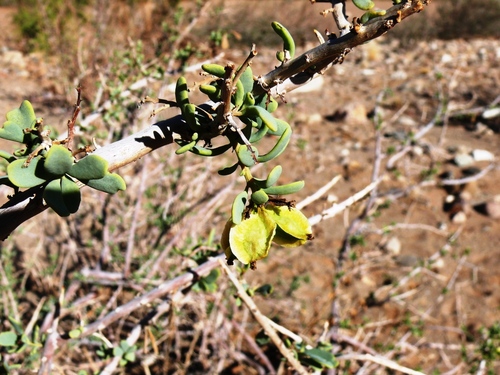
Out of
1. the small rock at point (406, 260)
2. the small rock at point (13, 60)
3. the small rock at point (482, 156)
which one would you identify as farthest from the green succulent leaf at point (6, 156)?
the small rock at point (13, 60)

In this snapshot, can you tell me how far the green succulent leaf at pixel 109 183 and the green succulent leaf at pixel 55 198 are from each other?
26 millimetres

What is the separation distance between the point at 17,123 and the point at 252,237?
0.27 m

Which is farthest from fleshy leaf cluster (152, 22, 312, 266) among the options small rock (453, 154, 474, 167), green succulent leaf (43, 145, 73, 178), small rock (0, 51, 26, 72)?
small rock (0, 51, 26, 72)

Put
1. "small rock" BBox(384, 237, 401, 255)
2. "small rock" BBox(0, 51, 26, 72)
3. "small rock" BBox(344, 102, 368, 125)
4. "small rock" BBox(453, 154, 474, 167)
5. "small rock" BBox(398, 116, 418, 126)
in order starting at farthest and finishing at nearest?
1. "small rock" BBox(0, 51, 26, 72)
2. "small rock" BBox(344, 102, 368, 125)
3. "small rock" BBox(398, 116, 418, 126)
4. "small rock" BBox(453, 154, 474, 167)
5. "small rock" BBox(384, 237, 401, 255)

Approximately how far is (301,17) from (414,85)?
3.67m

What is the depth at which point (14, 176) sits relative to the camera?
468mm

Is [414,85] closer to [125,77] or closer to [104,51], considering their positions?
[104,51]

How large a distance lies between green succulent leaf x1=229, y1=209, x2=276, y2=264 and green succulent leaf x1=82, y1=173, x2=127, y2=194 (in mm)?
120

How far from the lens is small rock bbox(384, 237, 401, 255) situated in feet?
9.76

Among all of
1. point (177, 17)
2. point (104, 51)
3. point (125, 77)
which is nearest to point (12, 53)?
point (104, 51)

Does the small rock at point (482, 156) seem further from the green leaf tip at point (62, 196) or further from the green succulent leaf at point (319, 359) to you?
the green leaf tip at point (62, 196)

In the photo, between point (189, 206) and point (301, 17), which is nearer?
point (189, 206)

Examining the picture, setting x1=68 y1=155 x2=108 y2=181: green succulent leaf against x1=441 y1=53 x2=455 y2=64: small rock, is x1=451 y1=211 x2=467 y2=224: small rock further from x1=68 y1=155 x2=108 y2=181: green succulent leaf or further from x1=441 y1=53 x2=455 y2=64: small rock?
x1=441 y1=53 x2=455 y2=64: small rock

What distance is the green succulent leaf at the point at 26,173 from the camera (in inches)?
18.5
